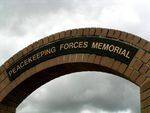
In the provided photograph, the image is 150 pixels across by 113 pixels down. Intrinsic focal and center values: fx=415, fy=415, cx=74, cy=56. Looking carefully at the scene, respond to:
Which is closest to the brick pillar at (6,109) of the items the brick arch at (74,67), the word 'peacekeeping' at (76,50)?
the brick arch at (74,67)

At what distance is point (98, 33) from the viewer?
728 centimetres

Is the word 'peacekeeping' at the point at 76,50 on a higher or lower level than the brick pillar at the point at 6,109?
higher

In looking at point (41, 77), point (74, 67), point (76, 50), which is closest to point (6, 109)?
point (41, 77)

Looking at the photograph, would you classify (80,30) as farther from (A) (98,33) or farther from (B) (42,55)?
(B) (42,55)

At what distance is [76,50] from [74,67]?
387mm

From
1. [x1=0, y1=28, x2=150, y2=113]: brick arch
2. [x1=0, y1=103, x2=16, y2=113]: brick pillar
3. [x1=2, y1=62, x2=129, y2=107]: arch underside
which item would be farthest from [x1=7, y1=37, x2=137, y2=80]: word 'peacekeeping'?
[x1=0, y1=103, x2=16, y2=113]: brick pillar

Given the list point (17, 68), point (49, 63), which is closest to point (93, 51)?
point (49, 63)

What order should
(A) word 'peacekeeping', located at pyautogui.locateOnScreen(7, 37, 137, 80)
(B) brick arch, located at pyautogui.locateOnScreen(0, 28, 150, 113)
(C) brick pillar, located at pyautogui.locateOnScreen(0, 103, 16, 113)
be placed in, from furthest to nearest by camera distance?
(C) brick pillar, located at pyautogui.locateOnScreen(0, 103, 16, 113) → (A) word 'peacekeeping', located at pyautogui.locateOnScreen(7, 37, 137, 80) → (B) brick arch, located at pyautogui.locateOnScreen(0, 28, 150, 113)

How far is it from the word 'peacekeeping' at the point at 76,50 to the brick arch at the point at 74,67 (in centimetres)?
6

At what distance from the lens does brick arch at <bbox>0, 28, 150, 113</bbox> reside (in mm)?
6586

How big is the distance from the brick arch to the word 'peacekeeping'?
0.19ft

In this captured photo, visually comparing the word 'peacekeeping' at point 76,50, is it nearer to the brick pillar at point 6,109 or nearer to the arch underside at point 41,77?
the arch underside at point 41,77

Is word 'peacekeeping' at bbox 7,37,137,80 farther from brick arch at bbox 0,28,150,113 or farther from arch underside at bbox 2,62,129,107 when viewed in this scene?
arch underside at bbox 2,62,129,107

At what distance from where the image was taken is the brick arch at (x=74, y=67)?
6586 mm
